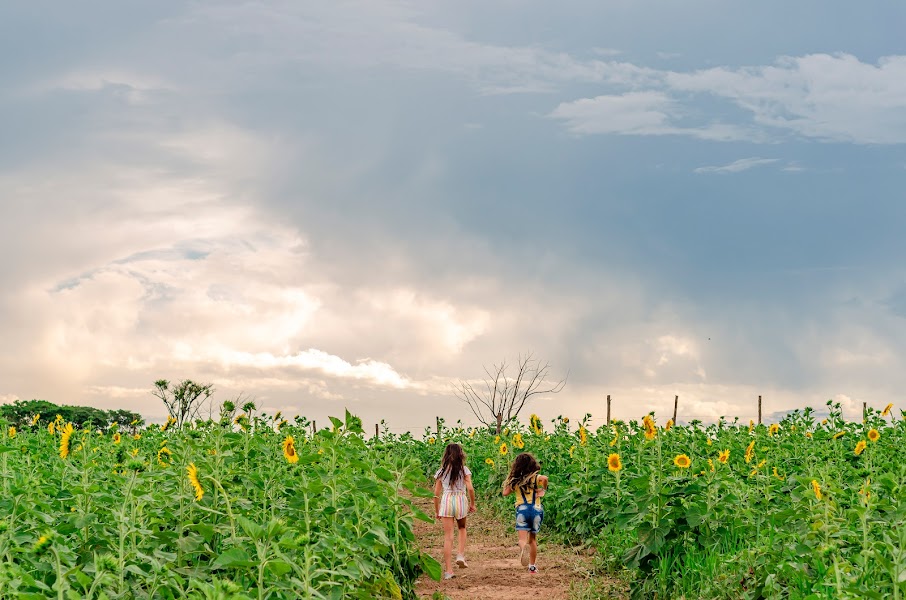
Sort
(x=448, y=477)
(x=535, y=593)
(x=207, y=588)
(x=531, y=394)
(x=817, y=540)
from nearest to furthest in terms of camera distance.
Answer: (x=207, y=588) < (x=817, y=540) < (x=535, y=593) < (x=448, y=477) < (x=531, y=394)

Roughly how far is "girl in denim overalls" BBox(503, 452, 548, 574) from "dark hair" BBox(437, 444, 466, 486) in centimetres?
60

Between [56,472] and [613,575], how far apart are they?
5.56 metres

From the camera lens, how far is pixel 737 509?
8.52 meters

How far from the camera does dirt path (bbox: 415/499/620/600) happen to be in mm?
8836

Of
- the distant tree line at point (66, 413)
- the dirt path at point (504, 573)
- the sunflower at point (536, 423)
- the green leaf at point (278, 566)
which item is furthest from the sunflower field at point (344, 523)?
the distant tree line at point (66, 413)

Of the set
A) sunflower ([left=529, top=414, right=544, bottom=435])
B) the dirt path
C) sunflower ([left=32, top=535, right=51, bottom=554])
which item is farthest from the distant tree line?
sunflower ([left=32, top=535, right=51, bottom=554])

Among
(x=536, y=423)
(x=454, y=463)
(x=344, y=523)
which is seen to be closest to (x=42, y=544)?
(x=344, y=523)

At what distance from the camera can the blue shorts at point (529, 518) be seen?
391 inches

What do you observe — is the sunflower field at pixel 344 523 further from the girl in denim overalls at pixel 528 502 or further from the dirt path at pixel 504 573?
the girl in denim overalls at pixel 528 502

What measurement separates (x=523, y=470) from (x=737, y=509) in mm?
2632

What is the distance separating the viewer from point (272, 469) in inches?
278

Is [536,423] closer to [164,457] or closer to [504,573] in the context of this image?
[504,573]

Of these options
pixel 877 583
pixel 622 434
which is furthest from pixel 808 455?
pixel 877 583

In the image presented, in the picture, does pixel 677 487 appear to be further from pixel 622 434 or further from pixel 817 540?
pixel 622 434
